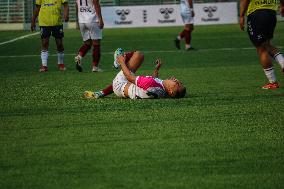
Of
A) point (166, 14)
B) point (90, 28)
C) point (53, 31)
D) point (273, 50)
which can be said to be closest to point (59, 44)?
point (53, 31)

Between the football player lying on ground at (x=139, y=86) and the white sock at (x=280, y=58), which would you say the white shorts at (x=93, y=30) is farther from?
the football player lying on ground at (x=139, y=86)

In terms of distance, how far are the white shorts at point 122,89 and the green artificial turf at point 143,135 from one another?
179 mm

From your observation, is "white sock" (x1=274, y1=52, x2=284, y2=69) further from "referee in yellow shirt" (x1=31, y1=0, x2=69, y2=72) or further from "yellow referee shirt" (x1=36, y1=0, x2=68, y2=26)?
"yellow referee shirt" (x1=36, y1=0, x2=68, y2=26)

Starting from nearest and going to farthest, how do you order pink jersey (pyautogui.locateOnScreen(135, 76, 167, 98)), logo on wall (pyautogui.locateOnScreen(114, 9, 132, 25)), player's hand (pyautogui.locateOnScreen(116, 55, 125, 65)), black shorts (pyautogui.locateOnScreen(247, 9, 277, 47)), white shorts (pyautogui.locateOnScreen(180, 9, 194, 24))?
1. pink jersey (pyautogui.locateOnScreen(135, 76, 167, 98))
2. player's hand (pyautogui.locateOnScreen(116, 55, 125, 65))
3. black shorts (pyautogui.locateOnScreen(247, 9, 277, 47))
4. white shorts (pyautogui.locateOnScreen(180, 9, 194, 24))
5. logo on wall (pyautogui.locateOnScreen(114, 9, 132, 25))

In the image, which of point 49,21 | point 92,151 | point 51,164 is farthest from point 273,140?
point 49,21

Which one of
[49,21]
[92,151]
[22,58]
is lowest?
[22,58]

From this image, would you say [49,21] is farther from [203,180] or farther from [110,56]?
[203,180]

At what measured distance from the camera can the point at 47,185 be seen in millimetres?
7070

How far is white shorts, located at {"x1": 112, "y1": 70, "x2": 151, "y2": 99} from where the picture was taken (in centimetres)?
1271

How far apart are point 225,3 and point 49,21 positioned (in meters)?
23.5

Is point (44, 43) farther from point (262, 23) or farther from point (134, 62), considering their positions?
point (262, 23)

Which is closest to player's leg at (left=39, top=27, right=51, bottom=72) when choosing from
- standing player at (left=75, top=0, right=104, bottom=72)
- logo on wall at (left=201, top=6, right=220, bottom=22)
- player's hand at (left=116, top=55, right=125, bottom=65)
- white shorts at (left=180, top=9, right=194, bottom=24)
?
standing player at (left=75, top=0, right=104, bottom=72)

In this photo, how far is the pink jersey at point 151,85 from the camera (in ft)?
40.8

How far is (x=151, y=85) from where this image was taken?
1250 centimetres
